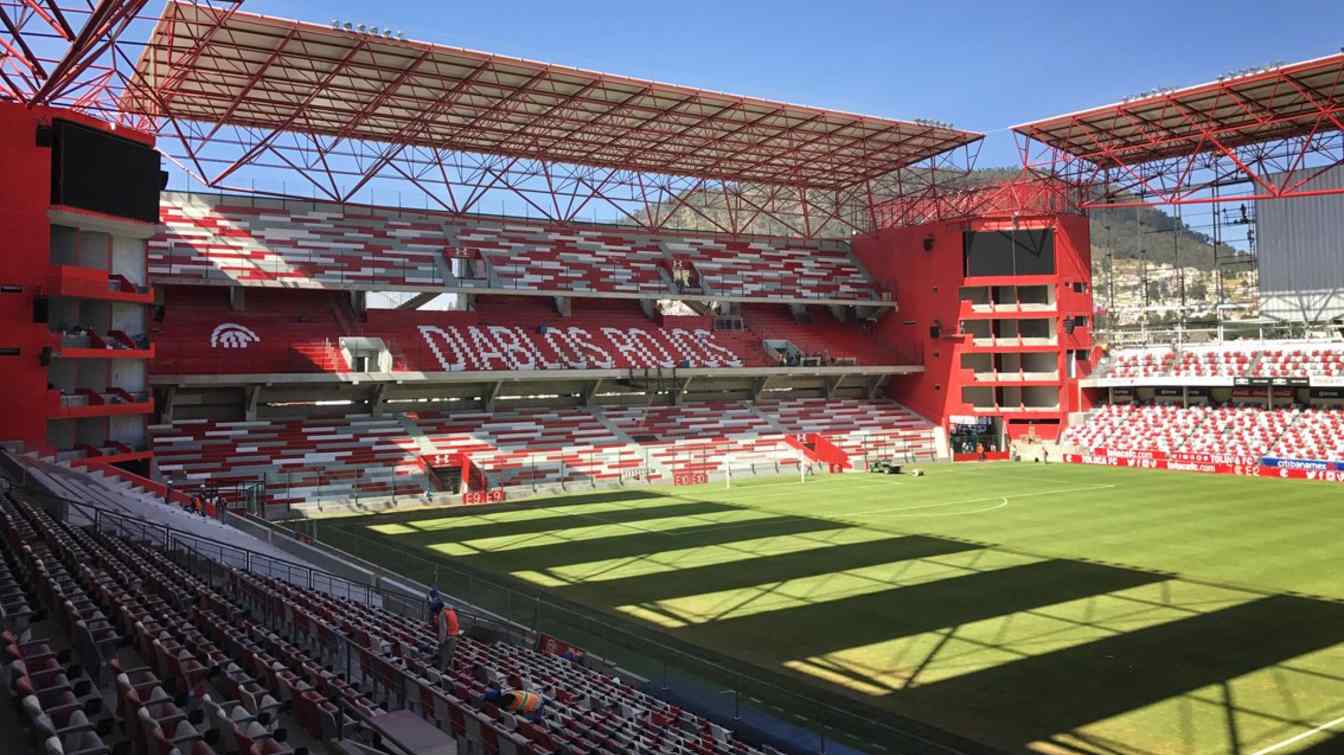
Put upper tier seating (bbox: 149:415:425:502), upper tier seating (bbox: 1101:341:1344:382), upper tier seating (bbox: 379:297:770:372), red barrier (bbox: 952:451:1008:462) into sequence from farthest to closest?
red barrier (bbox: 952:451:1008:462), upper tier seating (bbox: 1101:341:1344:382), upper tier seating (bbox: 379:297:770:372), upper tier seating (bbox: 149:415:425:502)

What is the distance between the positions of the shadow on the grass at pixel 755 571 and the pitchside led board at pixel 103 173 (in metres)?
20.1

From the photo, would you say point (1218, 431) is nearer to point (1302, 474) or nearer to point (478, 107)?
point (1302, 474)

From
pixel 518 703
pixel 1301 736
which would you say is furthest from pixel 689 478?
pixel 518 703

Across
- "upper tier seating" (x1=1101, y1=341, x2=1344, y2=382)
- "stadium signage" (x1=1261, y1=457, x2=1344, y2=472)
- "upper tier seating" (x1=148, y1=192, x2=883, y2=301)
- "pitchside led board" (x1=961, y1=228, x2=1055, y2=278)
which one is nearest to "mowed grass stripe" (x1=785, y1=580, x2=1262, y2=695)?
"stadium signage" (x1=1261, y1=457, x2=1344, y2=472)

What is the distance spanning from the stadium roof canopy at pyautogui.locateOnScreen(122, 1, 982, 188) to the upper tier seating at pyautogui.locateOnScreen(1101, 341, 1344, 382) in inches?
651

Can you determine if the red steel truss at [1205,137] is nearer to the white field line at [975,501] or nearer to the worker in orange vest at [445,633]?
the white field line at [975,501]

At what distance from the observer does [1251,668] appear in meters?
15.1

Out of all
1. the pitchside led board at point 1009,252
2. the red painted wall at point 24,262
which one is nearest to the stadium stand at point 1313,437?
the pitchside led board at point 1009,252

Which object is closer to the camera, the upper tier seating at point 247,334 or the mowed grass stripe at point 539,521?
the mowed grass stripe at point 539,521

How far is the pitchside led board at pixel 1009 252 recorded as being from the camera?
175 ft

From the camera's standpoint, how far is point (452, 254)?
49781 mm

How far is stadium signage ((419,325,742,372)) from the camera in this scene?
45844mm

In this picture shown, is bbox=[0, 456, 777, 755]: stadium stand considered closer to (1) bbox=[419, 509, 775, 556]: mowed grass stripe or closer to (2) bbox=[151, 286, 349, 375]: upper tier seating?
(1) bbox=[419, 509, 775, 556]: mowed grass stripe

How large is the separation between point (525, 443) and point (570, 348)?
23.9 ft
